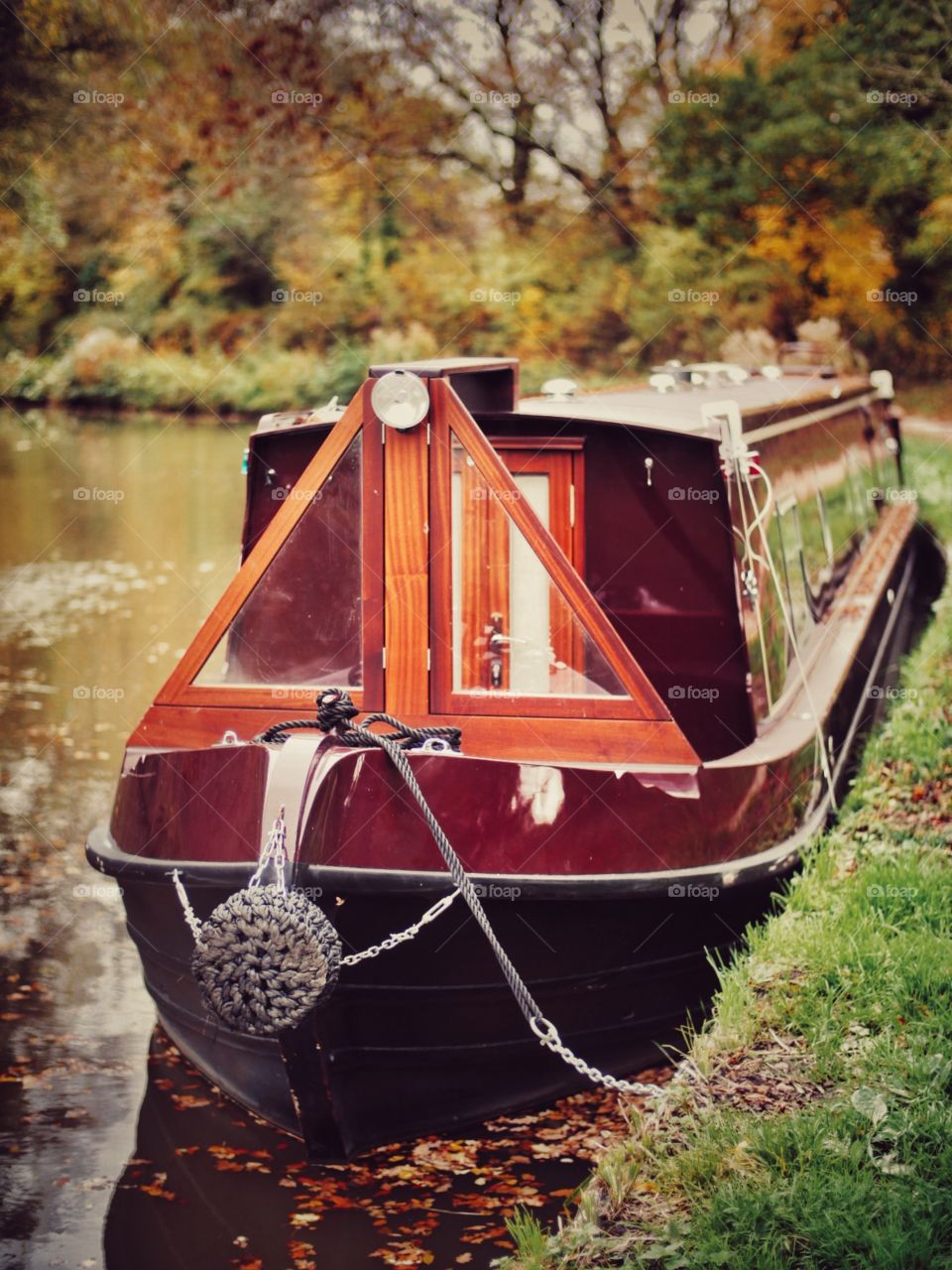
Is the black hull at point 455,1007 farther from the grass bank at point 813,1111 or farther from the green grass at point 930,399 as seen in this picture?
the green grass at point 930,399

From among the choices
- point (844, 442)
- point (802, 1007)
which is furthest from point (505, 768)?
point (844, 442)

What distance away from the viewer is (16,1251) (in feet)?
13.6

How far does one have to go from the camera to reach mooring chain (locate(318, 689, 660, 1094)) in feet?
13.1

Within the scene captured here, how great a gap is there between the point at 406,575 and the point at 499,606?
35 centimetres

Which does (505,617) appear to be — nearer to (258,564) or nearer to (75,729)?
(258,564)

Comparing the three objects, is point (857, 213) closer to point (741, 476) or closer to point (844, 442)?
point (844, 442)
